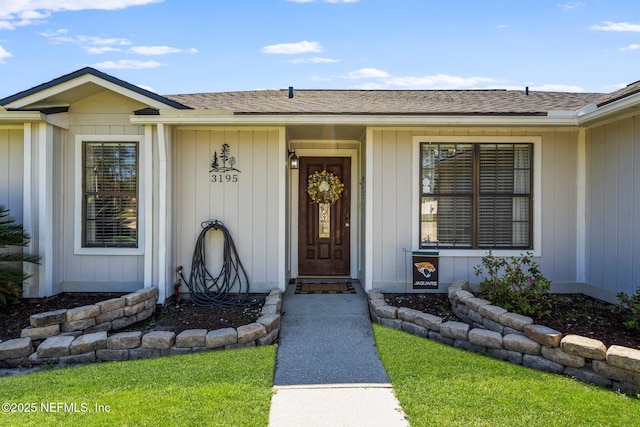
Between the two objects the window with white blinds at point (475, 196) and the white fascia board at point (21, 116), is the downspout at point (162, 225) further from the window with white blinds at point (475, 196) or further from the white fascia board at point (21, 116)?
the window with white blinds at point (475, 196)

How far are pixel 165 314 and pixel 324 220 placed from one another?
3035 millimetres

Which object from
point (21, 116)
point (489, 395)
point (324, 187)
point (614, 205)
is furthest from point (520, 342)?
point (21, 116)

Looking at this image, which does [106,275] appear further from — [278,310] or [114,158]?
[278,310]

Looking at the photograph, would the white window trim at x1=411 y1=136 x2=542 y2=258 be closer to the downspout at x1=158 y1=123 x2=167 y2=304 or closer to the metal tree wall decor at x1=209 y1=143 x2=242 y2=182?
the metal tree wall decor at x1=209 y1=143 x2=242 y2=182

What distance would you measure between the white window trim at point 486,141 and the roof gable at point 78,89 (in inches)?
133

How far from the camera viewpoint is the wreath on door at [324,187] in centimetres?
688

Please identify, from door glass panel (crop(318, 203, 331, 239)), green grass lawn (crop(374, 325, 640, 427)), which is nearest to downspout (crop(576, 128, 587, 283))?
green grass lawn (crop(374, 325, 640, 427))

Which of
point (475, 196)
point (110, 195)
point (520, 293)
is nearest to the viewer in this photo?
point (520, 293)

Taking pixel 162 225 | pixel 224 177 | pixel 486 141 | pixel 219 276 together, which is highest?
pixel 486 141

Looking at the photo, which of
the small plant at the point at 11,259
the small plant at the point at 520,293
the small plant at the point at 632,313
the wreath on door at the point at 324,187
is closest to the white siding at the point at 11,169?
the small plant at the point at 11,259

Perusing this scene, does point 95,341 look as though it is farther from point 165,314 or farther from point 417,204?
point 417,204

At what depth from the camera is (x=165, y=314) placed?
5.11 meters

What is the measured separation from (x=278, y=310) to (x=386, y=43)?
304 inches

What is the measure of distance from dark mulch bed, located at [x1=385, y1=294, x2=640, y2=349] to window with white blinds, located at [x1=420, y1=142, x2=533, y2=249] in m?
0.87
